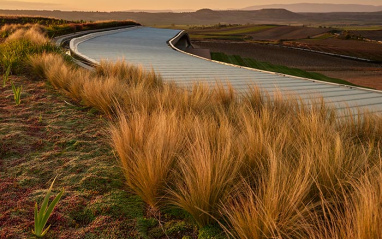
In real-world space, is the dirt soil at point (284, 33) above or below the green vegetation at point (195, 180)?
above

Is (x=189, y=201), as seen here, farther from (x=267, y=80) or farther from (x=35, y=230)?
(x=267, y=80)

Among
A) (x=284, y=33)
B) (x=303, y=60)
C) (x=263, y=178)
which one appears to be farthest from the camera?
(x=284, y=33)

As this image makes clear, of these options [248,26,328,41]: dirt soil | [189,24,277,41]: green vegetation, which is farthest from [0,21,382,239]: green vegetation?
[248,26,328,41]: dirt soil

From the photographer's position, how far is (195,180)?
207 centimetres

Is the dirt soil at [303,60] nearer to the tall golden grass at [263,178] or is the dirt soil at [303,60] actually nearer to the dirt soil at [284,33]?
the tall golden grass at [263,178]

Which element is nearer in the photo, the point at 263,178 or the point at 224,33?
the point at 263,178

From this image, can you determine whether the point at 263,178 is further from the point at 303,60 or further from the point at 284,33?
the point at 284,33

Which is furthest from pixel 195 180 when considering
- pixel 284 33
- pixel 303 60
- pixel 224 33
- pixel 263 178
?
pixel 284 33

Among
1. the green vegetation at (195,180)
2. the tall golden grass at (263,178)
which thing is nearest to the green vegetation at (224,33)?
the green vegetation at (195,180)

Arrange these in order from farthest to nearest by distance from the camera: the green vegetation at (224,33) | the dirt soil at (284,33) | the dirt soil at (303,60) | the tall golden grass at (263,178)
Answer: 1. the dirt soil at (284,33)
2. the green vegetation at (224,33)
3. the dirt soil at (303,60)
4. the tall golden grass at (263,178)

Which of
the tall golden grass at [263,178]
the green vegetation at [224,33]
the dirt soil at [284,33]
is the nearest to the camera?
the tall golden grass at [263,178]

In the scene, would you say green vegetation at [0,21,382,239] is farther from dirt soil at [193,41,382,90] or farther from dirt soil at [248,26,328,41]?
dirt soil at [248,26,328,41]

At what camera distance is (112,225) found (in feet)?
6.70

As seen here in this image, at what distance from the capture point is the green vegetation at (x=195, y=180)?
1760mm
